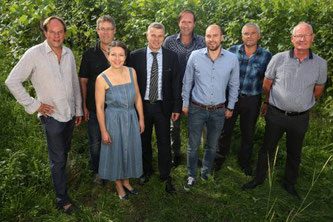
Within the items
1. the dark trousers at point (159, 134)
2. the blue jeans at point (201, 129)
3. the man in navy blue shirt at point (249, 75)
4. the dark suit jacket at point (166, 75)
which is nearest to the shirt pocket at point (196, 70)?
the dark suit jacket at point (166, 75)

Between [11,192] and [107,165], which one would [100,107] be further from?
[11,192]

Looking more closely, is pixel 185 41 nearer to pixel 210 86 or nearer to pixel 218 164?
pixel 210 86

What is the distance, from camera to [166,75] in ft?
12.3

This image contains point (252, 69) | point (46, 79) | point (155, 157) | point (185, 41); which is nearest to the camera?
point (46, 79)

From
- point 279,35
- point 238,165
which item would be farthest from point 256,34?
point 238,165

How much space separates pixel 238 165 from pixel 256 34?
6.72 ft

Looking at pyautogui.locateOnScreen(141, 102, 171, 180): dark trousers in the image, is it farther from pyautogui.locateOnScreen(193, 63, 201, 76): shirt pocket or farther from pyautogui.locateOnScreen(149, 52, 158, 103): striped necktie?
pyautogui.locateOnScreen(193, 63, 201, 76): shirt pocket

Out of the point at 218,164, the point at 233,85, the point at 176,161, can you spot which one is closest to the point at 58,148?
the point at 176,161

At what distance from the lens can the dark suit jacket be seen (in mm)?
3723

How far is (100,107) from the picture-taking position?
3406 millimetres

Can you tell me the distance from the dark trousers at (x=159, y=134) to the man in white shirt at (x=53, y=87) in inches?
36.6

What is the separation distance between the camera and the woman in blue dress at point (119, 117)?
3.37m

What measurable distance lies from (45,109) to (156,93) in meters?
1.31

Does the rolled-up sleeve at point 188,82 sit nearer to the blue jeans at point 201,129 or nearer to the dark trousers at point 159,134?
the blue jeans at point 201,129
